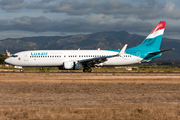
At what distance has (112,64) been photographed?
4262 centimetres

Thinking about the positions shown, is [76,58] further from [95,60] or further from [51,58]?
[51,58]

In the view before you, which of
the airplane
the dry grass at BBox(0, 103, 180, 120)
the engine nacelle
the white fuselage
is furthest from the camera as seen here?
the white fuselage

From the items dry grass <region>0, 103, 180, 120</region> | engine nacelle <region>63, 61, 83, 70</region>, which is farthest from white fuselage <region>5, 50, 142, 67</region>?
dry grass <region>0, 103, 180, 120</region>

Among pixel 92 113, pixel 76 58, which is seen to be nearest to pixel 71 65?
pixel 76 58

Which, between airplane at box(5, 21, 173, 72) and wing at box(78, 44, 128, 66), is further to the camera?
airplane at box(5, 21, 173, 72)

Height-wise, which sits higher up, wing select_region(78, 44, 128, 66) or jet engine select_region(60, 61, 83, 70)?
wing select_region(78, 44, 128, 66)

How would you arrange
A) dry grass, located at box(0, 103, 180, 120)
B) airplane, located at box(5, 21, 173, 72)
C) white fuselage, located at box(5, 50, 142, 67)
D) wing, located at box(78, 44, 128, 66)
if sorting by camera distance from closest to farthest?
dry grass, located at box(0, 103, 180, 120), wing, located at box(78, 44, 128, 66), airplane, located at box(5, 21, 173, 72), white fuselage, located at box(5, 50, 142, 67)

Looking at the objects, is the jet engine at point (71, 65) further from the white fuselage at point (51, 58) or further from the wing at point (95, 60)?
the white fuselage at point (51, 58)

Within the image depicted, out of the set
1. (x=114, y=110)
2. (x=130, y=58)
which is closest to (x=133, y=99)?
(x=114, y=110)

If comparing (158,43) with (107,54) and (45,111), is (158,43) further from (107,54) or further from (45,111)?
(45,111)

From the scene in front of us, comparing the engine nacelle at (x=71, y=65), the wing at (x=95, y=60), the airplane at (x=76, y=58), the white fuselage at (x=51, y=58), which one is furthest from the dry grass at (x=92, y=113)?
the white fuselage at (x=51, y=58)

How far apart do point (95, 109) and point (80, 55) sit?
95.8 feet

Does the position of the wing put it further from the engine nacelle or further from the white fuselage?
the white fuselage

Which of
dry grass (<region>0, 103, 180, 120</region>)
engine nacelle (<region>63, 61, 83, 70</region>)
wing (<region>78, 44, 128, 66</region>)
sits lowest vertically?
dry grass (<region>0, 103, 180, 120</region>)
